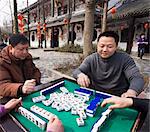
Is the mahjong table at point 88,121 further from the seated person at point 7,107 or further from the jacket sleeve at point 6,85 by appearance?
the jacket sleeve at point 6,85

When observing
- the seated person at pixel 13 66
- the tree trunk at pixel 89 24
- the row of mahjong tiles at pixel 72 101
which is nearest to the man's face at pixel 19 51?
the seated person at pixel 13 66

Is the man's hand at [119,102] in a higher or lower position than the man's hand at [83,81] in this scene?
lower

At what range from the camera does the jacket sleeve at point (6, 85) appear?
4.71ft

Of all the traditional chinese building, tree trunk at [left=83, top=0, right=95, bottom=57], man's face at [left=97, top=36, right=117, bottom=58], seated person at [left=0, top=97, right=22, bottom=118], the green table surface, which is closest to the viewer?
the green table surface

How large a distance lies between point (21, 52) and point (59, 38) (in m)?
14.2

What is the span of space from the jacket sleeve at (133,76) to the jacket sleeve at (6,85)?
0.98 m

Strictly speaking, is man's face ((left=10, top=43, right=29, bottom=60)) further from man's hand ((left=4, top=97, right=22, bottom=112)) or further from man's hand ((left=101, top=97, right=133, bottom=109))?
man's hand ((left=101, top=97, right=133, bottom=109))

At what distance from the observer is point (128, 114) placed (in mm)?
1211

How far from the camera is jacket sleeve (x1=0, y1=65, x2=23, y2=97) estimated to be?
1.44m

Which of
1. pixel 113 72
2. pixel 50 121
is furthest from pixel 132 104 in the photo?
pixel 113 72

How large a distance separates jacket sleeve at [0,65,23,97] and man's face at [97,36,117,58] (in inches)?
33.8

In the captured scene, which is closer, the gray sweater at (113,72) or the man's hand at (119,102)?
the man's hand at (119,102)

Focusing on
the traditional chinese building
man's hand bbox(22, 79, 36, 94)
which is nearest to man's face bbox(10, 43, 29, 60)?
man's hand bbox(22, 79, 36, 94)

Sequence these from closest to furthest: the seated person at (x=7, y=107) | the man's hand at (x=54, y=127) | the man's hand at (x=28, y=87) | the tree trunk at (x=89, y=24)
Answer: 1. the man's hand at (x=54, y=127)
2. the seated person at (x=7, y=107)
3. the man's hand at (x=28, y=87)
4. the tree trunk at (x=89, y=24)
